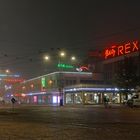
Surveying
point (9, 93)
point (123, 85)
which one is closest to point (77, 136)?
point (123, 85)

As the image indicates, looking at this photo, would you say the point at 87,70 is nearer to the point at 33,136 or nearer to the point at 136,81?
the point at 136,81

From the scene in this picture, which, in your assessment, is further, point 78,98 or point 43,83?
point 43,83

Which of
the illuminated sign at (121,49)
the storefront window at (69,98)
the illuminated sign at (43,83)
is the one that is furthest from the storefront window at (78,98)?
the illuminated sign at (43,83)

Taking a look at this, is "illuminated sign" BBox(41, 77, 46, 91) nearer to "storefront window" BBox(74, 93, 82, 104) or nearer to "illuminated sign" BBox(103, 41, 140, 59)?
"illuminated sign" BBox(103, 41, 140, 59)

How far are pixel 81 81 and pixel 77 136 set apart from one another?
106m

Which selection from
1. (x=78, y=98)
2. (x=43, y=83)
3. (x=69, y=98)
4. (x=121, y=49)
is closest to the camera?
(x=78, y=98)

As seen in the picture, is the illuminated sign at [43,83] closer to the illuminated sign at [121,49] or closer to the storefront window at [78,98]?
the illuminated sign at [121,49]

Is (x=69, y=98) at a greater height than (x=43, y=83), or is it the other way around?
(x=43, y=83)

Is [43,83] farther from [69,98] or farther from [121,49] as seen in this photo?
[121,49]

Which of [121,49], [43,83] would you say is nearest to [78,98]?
[121,49]

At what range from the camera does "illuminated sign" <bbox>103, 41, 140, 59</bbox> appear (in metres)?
106

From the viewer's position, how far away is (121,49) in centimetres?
11325

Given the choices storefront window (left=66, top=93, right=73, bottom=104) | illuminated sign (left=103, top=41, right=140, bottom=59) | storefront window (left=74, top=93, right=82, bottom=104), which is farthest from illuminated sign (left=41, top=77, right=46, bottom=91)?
storefront window (left=74, top=93, right=82, bottom=104)

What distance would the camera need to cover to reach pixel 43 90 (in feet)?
435
